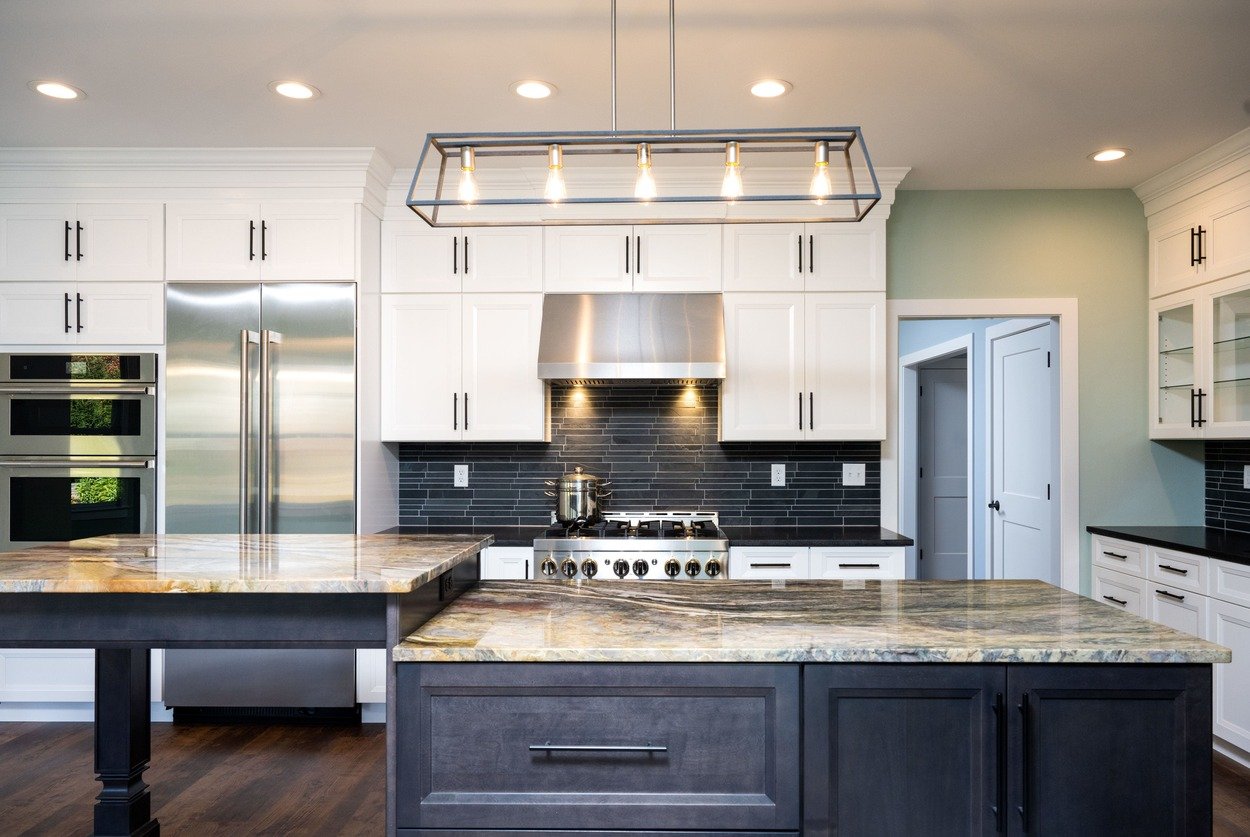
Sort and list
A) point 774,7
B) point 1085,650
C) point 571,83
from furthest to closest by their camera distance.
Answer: point 571,83, point 774,7, point 1085,650

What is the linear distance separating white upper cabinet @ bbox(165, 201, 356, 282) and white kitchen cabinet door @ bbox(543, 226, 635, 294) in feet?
3.10

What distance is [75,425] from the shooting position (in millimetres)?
4008

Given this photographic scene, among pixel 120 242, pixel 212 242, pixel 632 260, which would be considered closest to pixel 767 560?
pixel 632 260

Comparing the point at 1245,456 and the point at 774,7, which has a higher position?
the point at 774,7

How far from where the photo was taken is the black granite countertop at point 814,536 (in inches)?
157

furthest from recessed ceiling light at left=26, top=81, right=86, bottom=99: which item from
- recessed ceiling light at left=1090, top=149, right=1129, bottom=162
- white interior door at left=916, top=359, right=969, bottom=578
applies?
white interior door at left=916, top=359, right=969, bottom=578

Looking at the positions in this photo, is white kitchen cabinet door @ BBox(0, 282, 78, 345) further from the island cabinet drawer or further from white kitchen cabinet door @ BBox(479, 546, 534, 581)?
the island cabinet drawer

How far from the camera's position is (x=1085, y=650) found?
5.60ft

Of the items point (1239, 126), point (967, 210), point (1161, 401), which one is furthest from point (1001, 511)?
point (1239, 126)

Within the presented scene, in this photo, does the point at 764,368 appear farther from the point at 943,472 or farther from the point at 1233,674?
the point at 943,472

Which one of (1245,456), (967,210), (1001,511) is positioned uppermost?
(967,210)

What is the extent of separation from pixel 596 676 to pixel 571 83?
230 cm

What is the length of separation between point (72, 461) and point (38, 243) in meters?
1.06

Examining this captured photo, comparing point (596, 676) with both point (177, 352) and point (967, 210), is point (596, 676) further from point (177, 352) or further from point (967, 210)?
point (967, 210)
